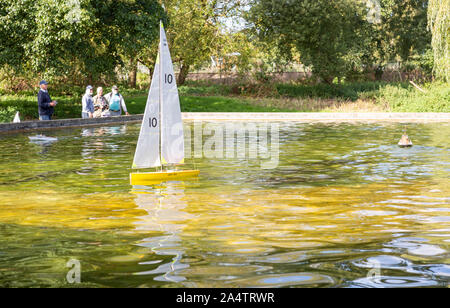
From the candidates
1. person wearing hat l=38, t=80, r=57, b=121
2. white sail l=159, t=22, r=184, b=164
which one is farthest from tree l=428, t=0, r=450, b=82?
white sail l=159, t=22, r=184, b=164

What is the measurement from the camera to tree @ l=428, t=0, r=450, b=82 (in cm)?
2855

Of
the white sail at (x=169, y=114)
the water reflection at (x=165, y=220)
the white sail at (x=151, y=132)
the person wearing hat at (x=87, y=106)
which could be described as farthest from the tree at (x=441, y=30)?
the water reflection at (x=165, y=220)

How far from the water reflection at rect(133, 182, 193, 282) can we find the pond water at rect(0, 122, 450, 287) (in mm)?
23

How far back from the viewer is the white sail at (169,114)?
38.9 feet

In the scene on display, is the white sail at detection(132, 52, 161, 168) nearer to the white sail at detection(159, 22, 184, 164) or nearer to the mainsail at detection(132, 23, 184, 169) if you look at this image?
the mainsail at detection(132, 23, 184, 169)

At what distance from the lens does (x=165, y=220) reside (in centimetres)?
896

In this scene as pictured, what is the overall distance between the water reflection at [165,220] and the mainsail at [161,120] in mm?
613

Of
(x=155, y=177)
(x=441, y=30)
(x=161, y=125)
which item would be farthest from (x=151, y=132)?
(x=441, y=30)

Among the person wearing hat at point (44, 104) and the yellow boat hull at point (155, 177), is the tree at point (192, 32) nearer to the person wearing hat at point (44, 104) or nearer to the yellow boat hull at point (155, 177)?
the person wearing hat at point (44, 104)

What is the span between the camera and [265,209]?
9766 mm

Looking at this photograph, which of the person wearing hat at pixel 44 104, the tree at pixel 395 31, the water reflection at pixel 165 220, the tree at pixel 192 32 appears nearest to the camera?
the water reflection at pixel 165 220

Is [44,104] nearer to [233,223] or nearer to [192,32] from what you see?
[233,223]

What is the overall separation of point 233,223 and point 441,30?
2373 centimetres
